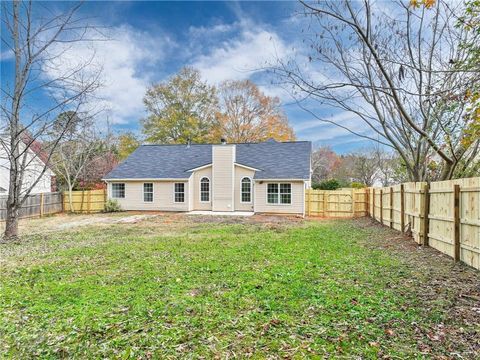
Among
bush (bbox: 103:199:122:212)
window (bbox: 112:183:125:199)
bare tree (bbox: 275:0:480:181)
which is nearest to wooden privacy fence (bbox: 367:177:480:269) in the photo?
bare tree (bbox: 275:0:480:181)

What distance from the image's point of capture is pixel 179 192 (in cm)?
1955

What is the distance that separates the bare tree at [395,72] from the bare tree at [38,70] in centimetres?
573

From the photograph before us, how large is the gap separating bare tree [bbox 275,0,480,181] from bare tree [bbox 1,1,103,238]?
5726 mm

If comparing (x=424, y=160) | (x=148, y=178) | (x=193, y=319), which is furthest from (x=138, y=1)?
(x=148, y=178)

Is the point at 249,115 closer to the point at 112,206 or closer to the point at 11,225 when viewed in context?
the point at 112,206

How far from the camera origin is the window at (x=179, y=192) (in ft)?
64.0

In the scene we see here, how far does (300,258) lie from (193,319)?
365 centimetres

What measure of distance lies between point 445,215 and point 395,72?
5.60 metres

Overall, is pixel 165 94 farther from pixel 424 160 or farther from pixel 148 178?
pixel 424 160

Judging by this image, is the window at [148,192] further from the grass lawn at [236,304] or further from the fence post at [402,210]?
the fence post at [402,210]

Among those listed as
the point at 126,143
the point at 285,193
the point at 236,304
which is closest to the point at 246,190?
the point at 285,193

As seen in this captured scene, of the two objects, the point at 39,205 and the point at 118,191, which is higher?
the point at 118,191

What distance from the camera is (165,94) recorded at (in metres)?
32.6

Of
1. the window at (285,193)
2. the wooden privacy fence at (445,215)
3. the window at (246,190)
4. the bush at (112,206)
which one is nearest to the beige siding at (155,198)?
the bush at (112,206)
